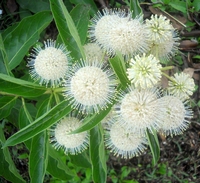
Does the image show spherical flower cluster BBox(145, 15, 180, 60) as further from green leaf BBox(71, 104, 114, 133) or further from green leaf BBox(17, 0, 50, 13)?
green leaf BBox(17, 0, 50, 13)

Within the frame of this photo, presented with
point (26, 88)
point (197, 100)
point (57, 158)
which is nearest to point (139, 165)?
point (197, 100)

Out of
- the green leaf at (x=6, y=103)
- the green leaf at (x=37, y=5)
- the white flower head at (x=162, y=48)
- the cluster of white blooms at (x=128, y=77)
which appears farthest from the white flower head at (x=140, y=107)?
the green leaf at (x=37, y=5)

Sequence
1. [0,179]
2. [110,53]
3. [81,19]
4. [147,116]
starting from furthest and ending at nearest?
[0,179] < [81,19] < [110,53] < [147,116]

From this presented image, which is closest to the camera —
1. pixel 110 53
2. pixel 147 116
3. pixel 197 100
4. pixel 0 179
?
pixel 147 116

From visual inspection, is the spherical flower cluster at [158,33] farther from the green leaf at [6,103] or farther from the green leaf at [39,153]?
the green leaf at [6,103]

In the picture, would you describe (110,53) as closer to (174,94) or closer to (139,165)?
(174,94)

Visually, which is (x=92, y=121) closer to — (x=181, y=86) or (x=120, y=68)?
(x=120, y=68)

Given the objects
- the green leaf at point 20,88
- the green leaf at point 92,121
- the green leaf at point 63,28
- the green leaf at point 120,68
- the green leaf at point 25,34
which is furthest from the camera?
the green leaf at point 25,34
